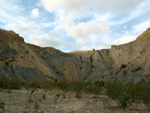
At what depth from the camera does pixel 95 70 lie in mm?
39188

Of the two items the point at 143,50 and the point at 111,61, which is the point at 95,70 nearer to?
the point at 111,61

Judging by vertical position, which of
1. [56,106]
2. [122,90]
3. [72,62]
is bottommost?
[56,106]

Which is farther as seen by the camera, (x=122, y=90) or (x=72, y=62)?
(x=72, y=62)

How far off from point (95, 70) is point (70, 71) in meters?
6.46

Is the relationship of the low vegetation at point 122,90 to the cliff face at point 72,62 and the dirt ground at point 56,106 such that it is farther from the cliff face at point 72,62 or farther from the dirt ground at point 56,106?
the cliff face at point 72,62

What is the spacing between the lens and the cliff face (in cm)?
2770

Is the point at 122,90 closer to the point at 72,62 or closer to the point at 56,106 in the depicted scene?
the point at 56,106

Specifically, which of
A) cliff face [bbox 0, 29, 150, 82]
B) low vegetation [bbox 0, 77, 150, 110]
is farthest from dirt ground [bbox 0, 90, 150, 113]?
cliff face [bbox 0, 29, 150, 82]

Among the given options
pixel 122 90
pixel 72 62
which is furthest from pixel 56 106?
pixel 72 62

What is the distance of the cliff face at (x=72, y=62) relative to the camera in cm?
2770

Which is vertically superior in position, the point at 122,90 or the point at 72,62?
the point at 72,62

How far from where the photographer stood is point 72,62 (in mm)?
40375

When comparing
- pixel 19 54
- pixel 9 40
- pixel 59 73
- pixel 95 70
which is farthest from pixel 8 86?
pixel 95 70

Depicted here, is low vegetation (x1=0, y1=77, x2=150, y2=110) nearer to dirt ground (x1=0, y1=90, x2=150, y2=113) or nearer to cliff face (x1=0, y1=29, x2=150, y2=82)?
dirt ground (x1=0, y1=90, x2=150, y2=113)
